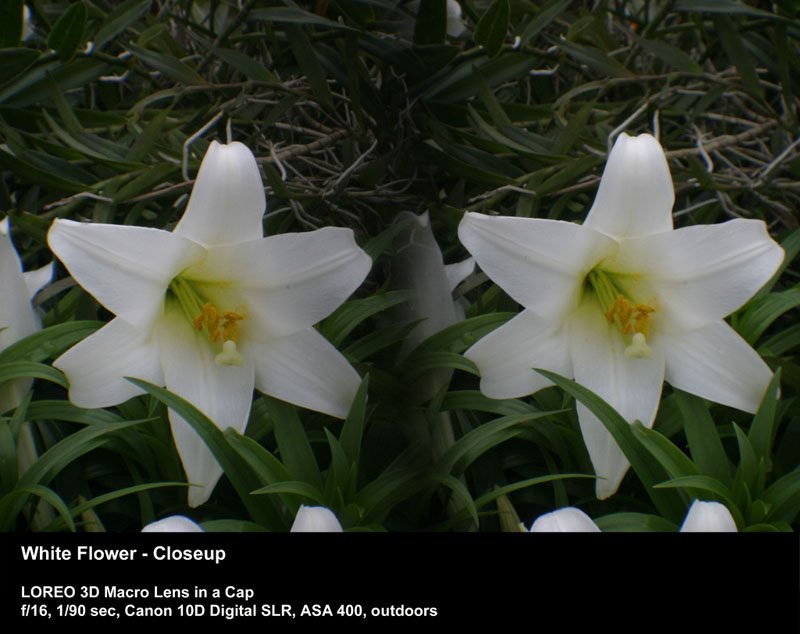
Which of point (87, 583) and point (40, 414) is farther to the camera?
point (40, 414)

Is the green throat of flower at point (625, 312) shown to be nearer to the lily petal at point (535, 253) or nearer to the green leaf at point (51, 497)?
the lily petal at point (535, 253)

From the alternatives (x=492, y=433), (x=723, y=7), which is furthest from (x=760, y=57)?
(x=492, y=433)

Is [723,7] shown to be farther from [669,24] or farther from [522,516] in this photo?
[522,516]

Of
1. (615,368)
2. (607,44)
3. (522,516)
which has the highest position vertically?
(607,44)

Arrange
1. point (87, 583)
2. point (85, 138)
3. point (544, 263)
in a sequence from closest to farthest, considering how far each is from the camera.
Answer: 1. point (87, 583)
2. point (544, 263)
3. point (85, 138)

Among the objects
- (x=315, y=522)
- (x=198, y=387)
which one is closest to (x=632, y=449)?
(x=315, y=522)

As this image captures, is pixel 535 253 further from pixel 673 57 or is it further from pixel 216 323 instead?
pixel 673 57
